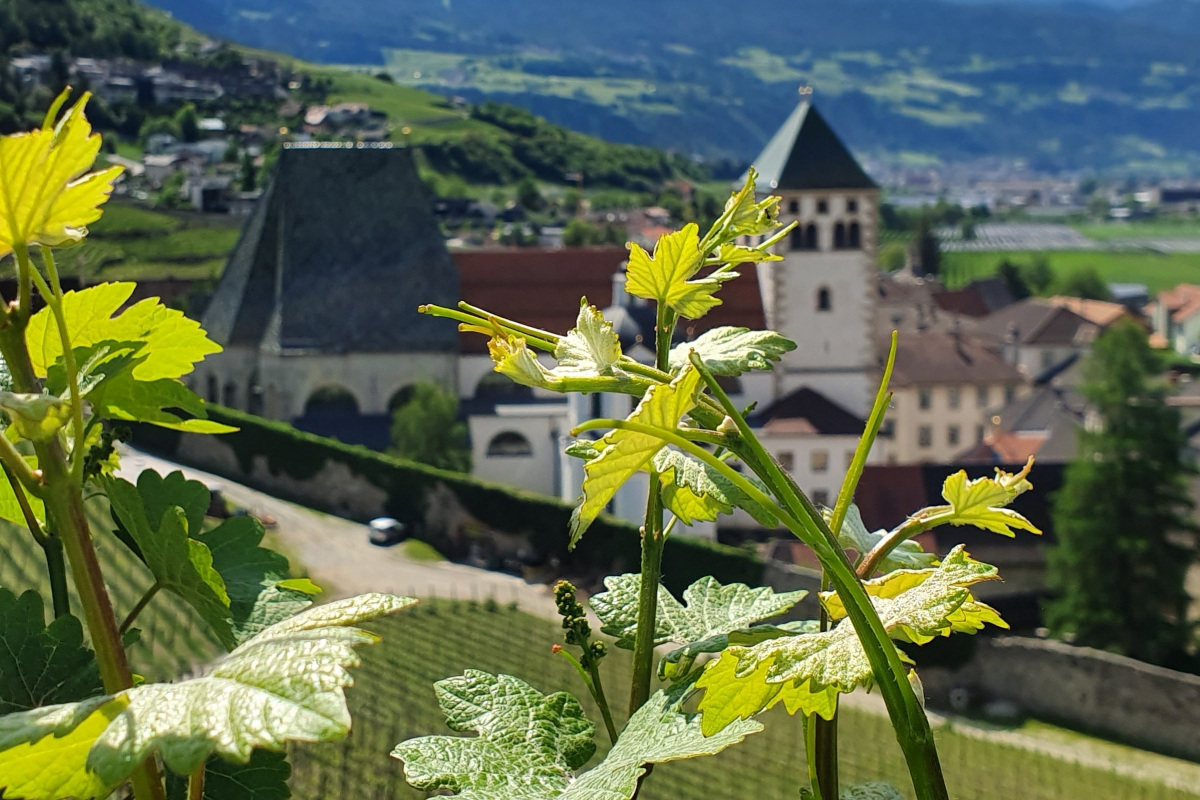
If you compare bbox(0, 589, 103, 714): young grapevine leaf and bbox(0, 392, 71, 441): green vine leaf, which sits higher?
bbox(0, 392, 71, 441): green vine leaf

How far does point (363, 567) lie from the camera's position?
22.7 metres

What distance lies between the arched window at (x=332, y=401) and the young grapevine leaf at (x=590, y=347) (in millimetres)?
28811

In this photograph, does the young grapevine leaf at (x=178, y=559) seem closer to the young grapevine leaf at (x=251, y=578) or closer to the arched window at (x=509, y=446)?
the young grapevine leaf at (x=251, y=578)

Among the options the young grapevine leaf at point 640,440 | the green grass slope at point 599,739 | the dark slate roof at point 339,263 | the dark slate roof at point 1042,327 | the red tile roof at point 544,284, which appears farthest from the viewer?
the dark slate roof at point 1042,327

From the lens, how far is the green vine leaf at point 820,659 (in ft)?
2.13

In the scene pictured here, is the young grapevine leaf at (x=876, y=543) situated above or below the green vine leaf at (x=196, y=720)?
below

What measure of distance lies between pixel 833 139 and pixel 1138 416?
31.8 ft

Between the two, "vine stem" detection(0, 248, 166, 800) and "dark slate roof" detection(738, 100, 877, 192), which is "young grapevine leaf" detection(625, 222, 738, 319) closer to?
"vine stem" detection(0, 248, 166, 800)

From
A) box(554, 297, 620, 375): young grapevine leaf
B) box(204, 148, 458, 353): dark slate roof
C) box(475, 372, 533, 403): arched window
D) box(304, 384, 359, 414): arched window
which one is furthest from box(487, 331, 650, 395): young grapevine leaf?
box(304, 384, 359, 414): arched window

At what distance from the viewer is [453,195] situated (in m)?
66.4

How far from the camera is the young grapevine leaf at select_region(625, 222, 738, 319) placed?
0.80 meters

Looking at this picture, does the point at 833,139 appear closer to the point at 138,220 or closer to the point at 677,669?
the point at 138,220

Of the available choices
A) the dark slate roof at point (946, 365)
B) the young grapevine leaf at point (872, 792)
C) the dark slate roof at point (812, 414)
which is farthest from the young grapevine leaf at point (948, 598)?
the dark slate roof at point (946, 365)

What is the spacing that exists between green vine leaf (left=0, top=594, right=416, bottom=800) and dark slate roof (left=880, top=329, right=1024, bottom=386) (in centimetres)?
3725
